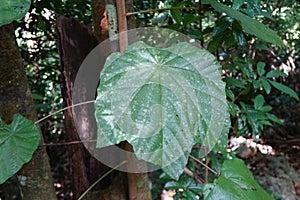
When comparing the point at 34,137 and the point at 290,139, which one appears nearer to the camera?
the point at 34,137

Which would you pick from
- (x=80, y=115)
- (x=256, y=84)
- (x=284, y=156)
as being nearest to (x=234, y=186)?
(x=80, y=115)

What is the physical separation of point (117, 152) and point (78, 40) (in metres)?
0.24

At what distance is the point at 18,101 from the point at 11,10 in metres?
0.21

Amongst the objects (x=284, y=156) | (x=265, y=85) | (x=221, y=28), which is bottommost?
(x=284, y=156)

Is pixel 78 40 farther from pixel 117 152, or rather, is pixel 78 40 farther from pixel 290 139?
pixel 290 139

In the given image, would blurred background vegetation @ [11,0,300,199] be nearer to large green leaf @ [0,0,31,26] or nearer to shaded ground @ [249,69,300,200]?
shaded ground @ [249,69,300,200]

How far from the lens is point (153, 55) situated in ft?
1.65

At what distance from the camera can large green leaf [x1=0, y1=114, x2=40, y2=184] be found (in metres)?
0.51

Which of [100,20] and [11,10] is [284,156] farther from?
[11,10]

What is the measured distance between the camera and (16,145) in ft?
1.73

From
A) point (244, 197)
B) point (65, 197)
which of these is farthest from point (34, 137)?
point (65, 197)

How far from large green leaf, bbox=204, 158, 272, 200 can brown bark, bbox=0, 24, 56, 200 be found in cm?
31

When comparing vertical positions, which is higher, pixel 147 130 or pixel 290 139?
pixel 147 130

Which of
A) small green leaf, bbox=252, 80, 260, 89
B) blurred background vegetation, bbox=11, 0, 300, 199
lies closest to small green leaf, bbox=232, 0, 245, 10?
blurred background vegetation, bbox=11, 0, 300, 199
